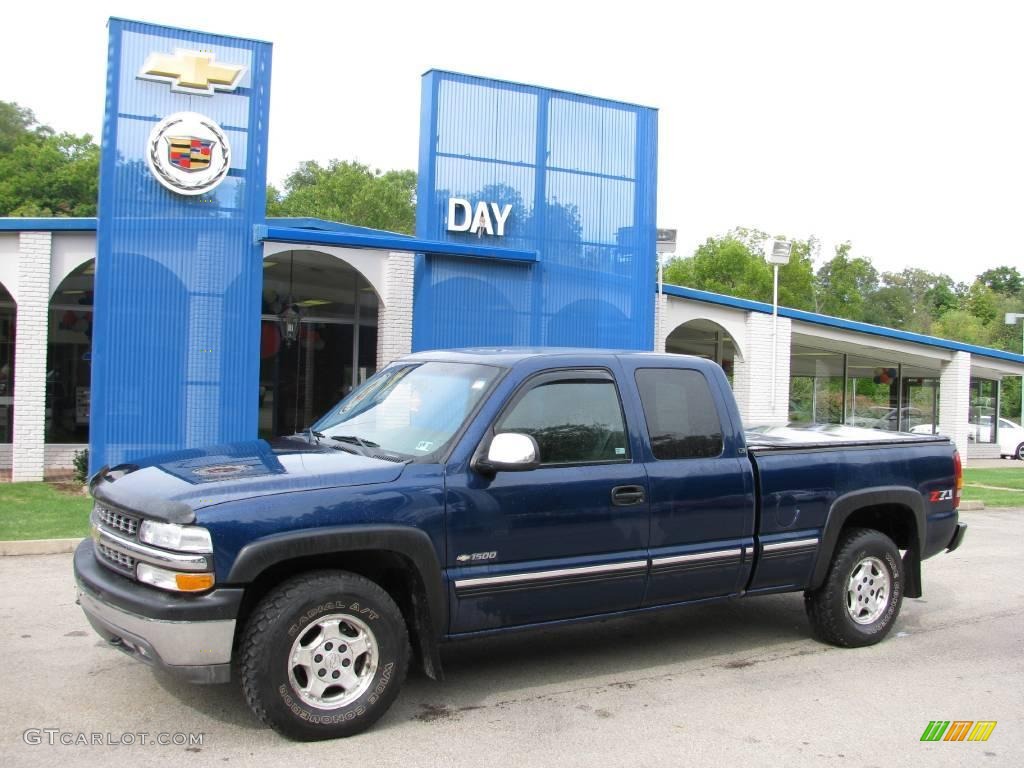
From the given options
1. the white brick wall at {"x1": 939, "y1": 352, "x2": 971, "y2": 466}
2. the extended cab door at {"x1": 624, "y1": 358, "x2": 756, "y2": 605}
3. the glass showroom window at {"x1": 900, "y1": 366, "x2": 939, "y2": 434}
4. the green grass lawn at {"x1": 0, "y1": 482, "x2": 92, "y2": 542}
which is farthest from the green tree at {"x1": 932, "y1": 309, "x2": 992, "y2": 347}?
the extended cab door at {"x1": 624, "y1": 358, "x2": 756, "y2": 605}

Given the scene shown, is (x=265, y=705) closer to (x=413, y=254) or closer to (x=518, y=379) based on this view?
(x=518, y=379)

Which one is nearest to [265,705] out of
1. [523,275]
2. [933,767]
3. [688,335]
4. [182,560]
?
[182,560]

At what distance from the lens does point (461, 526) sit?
4.76 m

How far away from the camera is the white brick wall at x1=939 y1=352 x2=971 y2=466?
946 inches

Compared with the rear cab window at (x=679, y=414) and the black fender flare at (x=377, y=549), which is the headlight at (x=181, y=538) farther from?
the rear cab window at (x=679, y=414)

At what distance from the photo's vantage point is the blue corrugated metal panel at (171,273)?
41.9 ft

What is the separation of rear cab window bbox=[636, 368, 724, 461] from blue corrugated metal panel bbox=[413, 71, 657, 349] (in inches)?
367

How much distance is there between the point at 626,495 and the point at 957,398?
21509 millimetres

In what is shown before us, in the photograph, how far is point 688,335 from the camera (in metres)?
25.1

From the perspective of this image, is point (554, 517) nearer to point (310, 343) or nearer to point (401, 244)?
point (401, 244)

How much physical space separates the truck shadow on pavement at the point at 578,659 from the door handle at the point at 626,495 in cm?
83

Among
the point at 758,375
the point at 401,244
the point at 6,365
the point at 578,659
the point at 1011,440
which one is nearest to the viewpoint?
the point at 578,659

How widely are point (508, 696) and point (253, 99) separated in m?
10.5

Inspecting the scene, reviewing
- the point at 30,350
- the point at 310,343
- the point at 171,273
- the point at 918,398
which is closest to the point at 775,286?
the point at 310,343
